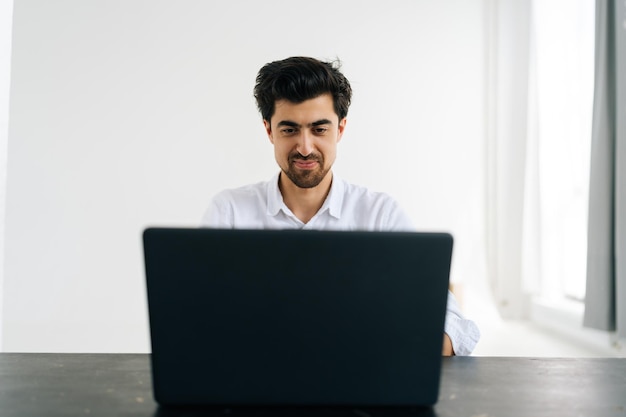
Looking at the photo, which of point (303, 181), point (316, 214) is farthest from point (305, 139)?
point (316, 214)

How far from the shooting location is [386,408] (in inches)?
33.9

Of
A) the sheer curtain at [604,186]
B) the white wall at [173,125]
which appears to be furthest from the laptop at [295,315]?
the white wall at [173,125]

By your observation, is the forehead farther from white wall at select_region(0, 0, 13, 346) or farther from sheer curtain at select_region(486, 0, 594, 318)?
sheer curtain at select_region(486, 0, 594, 318)

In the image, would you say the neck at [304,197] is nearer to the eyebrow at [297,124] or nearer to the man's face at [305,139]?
the man's face at [305,139]

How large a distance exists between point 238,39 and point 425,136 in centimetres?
156

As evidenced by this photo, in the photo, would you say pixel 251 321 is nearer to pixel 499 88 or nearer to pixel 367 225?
pixel 367 225

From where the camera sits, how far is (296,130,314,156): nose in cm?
203

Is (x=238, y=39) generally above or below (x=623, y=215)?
above

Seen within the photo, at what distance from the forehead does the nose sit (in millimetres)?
42

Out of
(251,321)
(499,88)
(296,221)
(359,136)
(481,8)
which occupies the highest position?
(481,8)

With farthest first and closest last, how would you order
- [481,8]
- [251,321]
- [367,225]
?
[481,8], [367,225], [251,321]

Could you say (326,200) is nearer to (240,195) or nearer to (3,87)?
(240,195)

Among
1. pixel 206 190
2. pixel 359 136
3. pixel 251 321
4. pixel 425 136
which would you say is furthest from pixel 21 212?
pixel 251 321

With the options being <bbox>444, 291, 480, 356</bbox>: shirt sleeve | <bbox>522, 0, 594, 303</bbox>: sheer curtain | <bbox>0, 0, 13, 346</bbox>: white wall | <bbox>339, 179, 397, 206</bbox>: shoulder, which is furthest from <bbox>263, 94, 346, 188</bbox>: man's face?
<bbox>522, 0, 594, 303</bbox>: sheer curtain
